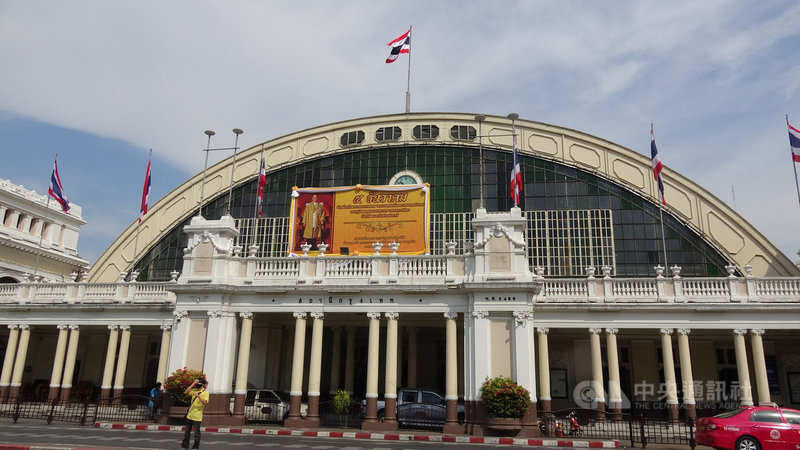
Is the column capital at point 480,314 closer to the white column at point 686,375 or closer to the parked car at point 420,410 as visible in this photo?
the parked car at point 420,410

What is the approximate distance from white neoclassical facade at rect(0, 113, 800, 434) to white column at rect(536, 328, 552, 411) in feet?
0.22

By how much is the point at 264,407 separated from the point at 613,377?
17205 millimetres

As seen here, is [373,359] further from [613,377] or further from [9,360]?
[9,360]

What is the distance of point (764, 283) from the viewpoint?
28.4 meters

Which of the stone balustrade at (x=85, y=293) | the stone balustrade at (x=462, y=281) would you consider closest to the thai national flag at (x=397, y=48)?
the stone balustrade at (x=462, y=281)

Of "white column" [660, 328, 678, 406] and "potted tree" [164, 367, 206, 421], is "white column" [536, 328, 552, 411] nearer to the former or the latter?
"white column" [660, 328, 678, 406]

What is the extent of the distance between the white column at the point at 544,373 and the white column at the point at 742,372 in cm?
881

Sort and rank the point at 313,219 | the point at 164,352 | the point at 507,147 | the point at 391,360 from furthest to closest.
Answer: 1. the point at 507,147
2. the point at 313,219
3. the point at 164,352
4. the point at 391,360

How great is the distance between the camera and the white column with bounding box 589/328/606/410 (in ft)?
92.5

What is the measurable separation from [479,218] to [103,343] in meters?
29.2

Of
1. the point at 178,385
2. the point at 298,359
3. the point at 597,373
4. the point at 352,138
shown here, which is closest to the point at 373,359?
the point at 298,359

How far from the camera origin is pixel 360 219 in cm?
3947

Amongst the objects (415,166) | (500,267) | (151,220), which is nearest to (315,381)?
(500,267)

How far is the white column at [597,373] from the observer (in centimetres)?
2819
